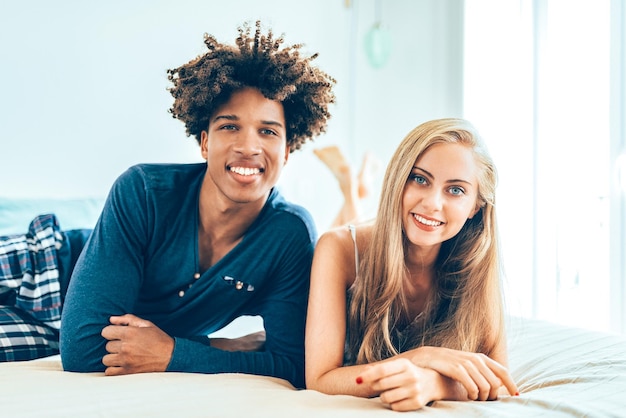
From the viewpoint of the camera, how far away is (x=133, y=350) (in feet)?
4.48

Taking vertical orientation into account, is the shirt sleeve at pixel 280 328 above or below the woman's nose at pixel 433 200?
below

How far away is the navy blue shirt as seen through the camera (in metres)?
1.41

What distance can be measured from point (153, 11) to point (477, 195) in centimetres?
174

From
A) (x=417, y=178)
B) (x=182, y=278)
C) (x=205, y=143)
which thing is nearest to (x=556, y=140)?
(x=417, y=178)

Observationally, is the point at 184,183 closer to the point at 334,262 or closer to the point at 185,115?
the point at 185,115

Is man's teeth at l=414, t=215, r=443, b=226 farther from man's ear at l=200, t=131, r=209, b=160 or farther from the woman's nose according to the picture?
man's ear at l=200, t=131, r=209, b=160

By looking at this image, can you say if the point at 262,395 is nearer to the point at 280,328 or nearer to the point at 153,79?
the point at 280,328

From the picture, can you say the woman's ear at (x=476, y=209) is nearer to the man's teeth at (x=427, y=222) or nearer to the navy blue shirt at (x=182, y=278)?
the man's teeth at (x=427, y=222)

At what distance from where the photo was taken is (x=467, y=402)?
1169 mm

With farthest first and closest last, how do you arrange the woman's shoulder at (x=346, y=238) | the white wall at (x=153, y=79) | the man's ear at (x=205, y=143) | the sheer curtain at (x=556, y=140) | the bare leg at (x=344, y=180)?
the bare leg at (x=344, y=180) → the white wall at (x=153, y=79) → the sheer curtain at (x=556, y=140) → the man's ear at (x=205, y=143) → the woman's shoulder at (x=346, y=238)

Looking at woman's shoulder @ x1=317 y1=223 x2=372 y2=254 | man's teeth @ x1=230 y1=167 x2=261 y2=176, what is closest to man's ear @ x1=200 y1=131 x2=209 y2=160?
man's teeth @ x1=230 y1=167 x2=261 y2=176

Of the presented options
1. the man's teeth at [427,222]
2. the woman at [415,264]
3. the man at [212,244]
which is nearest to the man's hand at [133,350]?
the man at [212,244]

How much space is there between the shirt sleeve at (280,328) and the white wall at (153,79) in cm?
112

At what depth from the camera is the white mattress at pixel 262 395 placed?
42.1 inches
